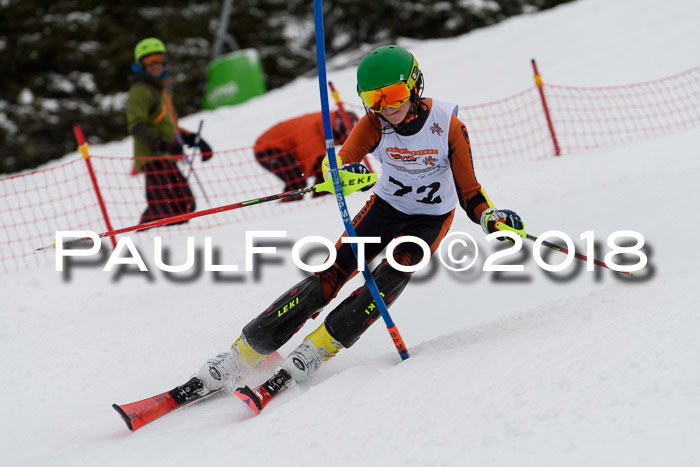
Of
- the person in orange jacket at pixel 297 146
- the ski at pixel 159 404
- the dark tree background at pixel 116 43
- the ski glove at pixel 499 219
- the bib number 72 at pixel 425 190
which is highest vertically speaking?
the dark tree background at pixel 116 43

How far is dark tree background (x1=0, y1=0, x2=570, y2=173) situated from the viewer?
1548cm

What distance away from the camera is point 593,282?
4.16m

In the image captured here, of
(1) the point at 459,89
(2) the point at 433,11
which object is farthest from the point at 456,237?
(2) the point at 433,11

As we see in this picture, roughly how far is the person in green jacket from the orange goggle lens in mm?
3289

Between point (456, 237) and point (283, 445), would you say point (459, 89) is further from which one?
point (283, 445)

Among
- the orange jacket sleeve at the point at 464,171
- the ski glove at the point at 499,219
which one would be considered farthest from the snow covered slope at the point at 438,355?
the orange jacket sleeve at the point at 464,171

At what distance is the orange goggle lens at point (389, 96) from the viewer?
305cm

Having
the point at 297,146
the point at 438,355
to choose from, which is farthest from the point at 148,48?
the point at 438,355

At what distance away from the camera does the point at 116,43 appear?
16.3 meters

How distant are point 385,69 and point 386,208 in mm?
799

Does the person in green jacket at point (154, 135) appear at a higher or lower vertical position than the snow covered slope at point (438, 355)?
higher

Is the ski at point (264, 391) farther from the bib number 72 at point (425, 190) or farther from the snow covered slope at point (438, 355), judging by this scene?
the bib number 72 at point (425, 190)

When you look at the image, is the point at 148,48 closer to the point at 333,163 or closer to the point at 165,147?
the point at 165,147

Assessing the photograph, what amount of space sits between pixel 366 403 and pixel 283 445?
14.0 inches
